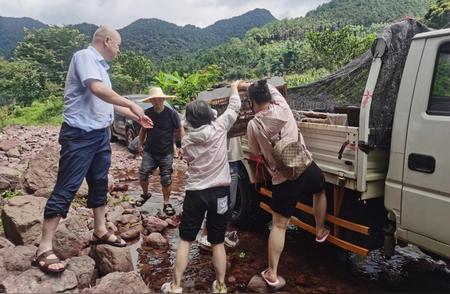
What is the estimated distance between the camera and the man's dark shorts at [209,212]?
10.8ft

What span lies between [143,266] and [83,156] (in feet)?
4.80

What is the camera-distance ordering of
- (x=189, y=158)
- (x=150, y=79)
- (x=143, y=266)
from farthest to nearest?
1. (x=150, y=79)
2. (x=143, y=266)
3. (x=189, y=158)

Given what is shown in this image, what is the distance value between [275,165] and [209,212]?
68 cm

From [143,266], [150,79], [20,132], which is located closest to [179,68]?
[150,79]

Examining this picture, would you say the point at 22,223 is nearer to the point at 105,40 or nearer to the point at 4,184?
the point at 105,40

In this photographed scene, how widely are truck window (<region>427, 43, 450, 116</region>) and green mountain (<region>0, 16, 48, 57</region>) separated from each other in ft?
280

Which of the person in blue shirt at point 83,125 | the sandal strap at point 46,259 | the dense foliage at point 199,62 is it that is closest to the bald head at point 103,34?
the person in blue shirt at point 83,125

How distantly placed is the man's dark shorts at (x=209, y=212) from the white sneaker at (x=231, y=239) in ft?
4.33

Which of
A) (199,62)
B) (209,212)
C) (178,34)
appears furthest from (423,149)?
(178,34)

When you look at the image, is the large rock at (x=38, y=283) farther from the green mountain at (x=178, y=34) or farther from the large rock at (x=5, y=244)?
the green mountain at (x=178, y=34)

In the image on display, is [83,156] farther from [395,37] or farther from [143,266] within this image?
[395,37]

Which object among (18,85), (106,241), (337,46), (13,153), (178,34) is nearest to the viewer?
(106,241)

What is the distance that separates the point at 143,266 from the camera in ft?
13.9

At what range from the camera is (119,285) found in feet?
10.4
